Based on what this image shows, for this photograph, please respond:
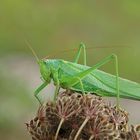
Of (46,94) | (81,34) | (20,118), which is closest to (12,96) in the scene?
(20,118)

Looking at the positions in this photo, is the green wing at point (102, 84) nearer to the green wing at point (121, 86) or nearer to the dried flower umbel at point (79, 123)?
the green wing at point (121, 86)

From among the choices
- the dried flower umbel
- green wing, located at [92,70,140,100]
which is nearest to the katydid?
green wing, located at [92,70,140,100]

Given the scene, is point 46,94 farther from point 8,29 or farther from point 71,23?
point 71,23

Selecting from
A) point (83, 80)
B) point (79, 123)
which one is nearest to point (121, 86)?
point (83, 80)

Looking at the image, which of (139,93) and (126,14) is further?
(126,14)

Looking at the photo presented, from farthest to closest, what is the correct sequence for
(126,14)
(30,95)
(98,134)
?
1. (126,14)
2. (30,95)
3. (98,134)

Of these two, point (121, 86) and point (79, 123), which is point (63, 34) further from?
point (79, 123)
